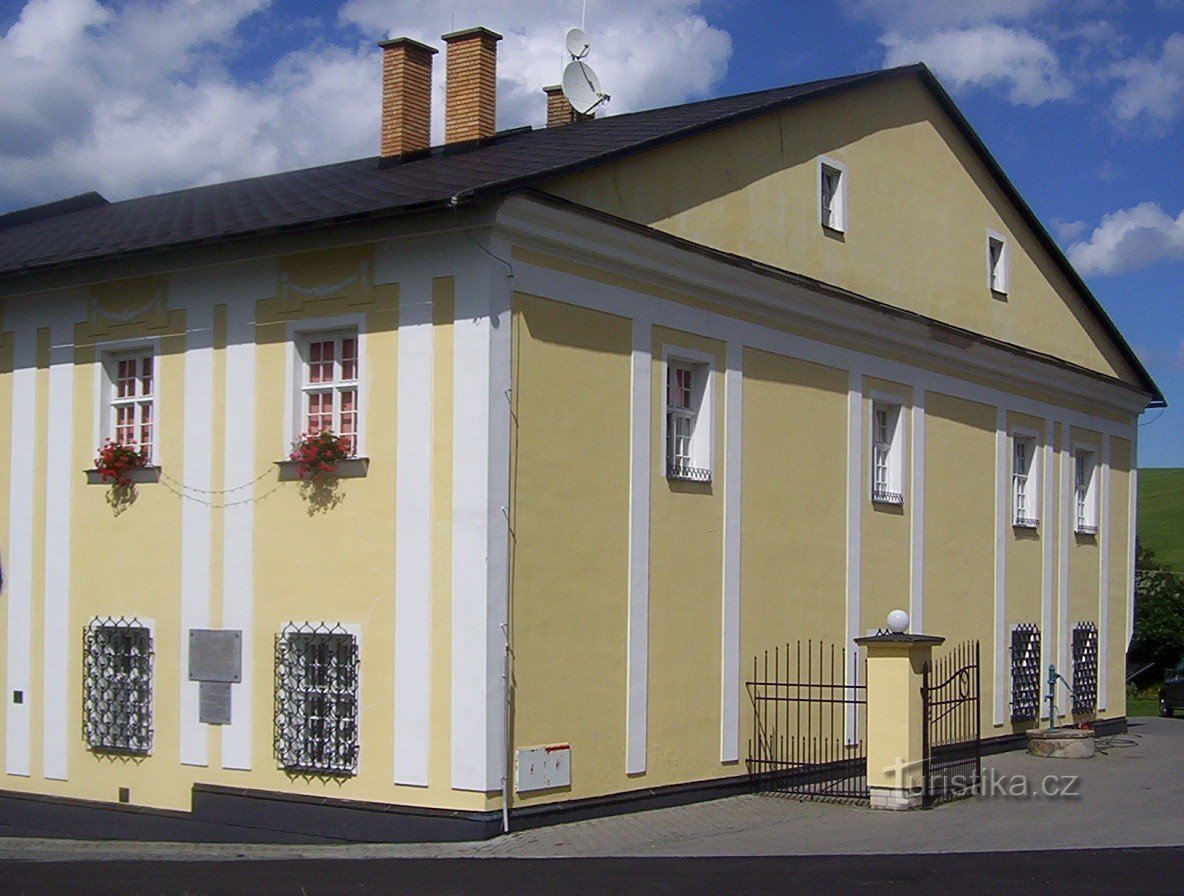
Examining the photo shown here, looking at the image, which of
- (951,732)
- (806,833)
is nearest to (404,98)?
(806,833)

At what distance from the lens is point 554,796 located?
50.2 ft

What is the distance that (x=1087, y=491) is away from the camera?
90.2ft

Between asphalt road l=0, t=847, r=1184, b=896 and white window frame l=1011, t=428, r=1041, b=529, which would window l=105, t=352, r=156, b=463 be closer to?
asphalt road l=0, t=847, r=1184, b=896

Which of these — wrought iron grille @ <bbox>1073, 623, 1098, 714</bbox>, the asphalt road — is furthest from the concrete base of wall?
wrought iron grille @ <bbox>1073, 623, 1098, 714</bbox>

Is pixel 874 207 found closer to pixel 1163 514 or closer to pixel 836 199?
pixel 836 199

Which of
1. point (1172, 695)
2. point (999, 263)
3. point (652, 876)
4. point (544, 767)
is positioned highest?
point (999, 263)

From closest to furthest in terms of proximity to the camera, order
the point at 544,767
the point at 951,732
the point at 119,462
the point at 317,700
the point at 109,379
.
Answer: the point at 544,767 < the point at 317,700 < the point at 119,462 < the point at 109,379 < the point at 951,732

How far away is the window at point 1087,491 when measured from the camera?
27344 millimetres

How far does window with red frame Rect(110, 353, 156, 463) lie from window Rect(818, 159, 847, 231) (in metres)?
8.69

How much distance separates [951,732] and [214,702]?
33.9 feet

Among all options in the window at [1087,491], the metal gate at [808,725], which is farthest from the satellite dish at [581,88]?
the window at [1087,491]

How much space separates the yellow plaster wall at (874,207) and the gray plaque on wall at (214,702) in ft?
20.5

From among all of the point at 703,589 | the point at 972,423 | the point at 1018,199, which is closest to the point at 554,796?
the point at 703,589

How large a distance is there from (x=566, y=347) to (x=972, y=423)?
9.62m
